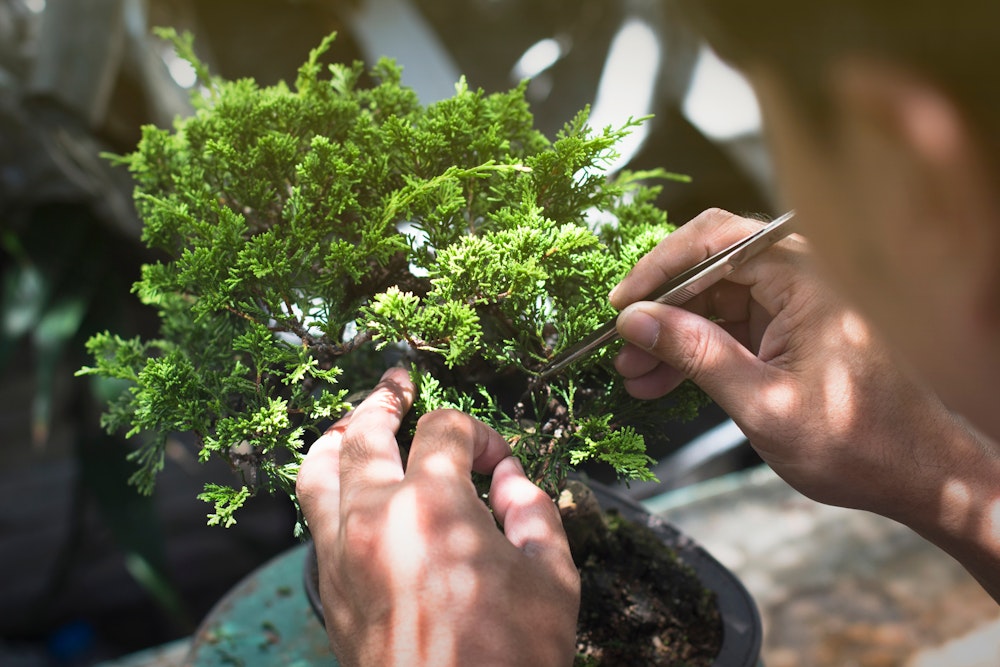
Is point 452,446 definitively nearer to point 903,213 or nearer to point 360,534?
point 360,534

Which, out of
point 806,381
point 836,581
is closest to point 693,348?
point 806,381

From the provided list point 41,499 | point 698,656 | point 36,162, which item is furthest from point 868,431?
point 41,499

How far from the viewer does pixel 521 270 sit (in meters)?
0.69

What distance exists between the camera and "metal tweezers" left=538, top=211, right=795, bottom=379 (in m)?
0.67

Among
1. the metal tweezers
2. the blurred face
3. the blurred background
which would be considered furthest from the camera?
the blurred background

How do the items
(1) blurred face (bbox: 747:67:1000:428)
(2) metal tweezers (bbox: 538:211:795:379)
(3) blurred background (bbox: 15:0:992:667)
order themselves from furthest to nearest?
1. (3) blurred background (bbox: 15:0:992:667)
2. (2) metal tweezers (bbox: 538:211:795:379)
3. (1) blurred face (bbox: 747:67:1000:428)

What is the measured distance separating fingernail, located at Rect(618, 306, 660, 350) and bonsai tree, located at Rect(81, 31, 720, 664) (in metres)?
0.06

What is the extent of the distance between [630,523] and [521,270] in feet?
1.38

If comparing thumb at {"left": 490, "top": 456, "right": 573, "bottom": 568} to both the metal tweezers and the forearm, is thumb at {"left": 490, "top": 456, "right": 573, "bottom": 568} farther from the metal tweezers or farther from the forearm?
the forearm

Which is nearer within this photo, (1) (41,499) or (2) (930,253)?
(2) (930,253)

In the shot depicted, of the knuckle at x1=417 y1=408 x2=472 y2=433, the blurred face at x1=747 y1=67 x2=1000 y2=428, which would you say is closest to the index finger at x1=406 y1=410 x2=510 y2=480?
the knuckle at x1=417 y1=408 x2=472 y2=433

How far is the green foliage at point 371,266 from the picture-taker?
704mm

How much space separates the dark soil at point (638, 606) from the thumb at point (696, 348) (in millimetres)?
244

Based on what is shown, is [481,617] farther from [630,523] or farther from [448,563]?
[630,523]
